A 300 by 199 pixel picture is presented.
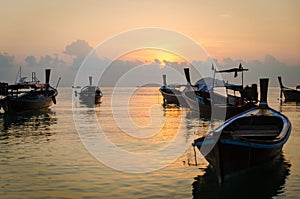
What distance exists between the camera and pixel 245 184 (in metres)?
14.6

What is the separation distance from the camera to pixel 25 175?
1611 cm

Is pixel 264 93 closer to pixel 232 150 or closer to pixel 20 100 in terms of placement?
pixel 232 150

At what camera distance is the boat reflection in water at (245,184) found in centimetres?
1367

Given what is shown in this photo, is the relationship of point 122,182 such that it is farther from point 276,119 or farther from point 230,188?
point 276,119

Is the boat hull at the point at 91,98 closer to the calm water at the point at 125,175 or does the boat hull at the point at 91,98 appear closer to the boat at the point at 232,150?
the calm water at the point at 125,175

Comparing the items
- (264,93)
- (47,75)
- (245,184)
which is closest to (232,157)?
(245,184)

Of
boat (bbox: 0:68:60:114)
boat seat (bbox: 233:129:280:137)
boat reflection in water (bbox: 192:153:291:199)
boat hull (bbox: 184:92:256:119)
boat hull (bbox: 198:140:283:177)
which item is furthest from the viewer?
boat (bbox: 0:68:60:114)

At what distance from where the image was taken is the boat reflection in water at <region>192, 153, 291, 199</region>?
13.7 metres

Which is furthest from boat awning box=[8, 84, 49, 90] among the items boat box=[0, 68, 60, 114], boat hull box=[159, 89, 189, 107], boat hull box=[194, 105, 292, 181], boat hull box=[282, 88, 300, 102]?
boat hull box=[282, 88, 300, 102]

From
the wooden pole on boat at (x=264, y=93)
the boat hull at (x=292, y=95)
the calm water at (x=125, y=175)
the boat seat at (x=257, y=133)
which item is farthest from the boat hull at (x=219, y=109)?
the boat hull at (x=292, y=95)

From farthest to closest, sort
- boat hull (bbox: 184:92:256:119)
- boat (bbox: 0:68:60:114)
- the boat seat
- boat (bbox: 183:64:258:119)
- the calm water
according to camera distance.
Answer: boat (bbox: 0:68:60:114) < boat (bbox: 183:64:258:119) < boat hull (bbox: 184:92:256:119) < the boat seat < the calm water

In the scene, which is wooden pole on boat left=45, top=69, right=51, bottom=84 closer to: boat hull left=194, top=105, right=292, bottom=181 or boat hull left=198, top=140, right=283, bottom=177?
boat hull left=194, top=105, right=292, bottom=181

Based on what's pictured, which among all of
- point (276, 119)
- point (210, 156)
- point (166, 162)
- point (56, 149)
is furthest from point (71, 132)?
point (210, 156)

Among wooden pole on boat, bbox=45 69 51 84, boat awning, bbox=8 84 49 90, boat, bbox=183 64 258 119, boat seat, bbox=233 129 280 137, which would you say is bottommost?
boat seat, bbox=233 129 280 137
